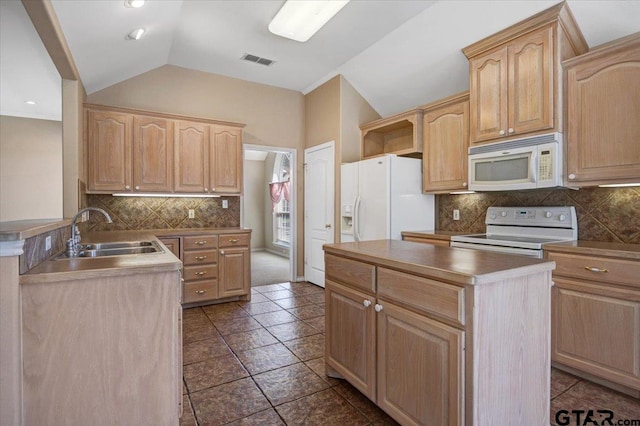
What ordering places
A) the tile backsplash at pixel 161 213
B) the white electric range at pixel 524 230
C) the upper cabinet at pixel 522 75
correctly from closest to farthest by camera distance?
the upper cabinet at pixel 522 75
the white electric range at pixel 524 230
the tile backsplash at pixel 161 213


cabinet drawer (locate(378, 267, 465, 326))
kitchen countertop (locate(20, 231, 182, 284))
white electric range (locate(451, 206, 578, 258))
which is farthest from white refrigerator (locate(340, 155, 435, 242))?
kitchen countertop (locate(20, 231, 182, 284))

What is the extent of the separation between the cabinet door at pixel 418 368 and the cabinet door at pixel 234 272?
8.92 feet

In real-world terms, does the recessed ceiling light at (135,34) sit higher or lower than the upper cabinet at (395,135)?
higher

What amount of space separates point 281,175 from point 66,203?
528cm

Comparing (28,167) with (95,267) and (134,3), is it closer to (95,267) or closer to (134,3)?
(134,3)

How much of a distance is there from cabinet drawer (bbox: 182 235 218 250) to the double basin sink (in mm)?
1234

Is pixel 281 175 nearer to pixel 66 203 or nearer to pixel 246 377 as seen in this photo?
pixel 66 203

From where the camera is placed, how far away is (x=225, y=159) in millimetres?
4395

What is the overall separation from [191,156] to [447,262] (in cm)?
353

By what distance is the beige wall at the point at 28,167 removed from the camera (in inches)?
208

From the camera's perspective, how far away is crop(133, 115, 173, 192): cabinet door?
3902 mm

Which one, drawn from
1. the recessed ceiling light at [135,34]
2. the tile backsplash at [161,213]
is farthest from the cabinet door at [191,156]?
the recessed ceiling light at [135,34]

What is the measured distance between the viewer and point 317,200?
5043 millimetres

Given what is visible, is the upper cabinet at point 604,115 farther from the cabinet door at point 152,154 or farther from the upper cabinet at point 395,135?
the cabinet door at point 152,154
